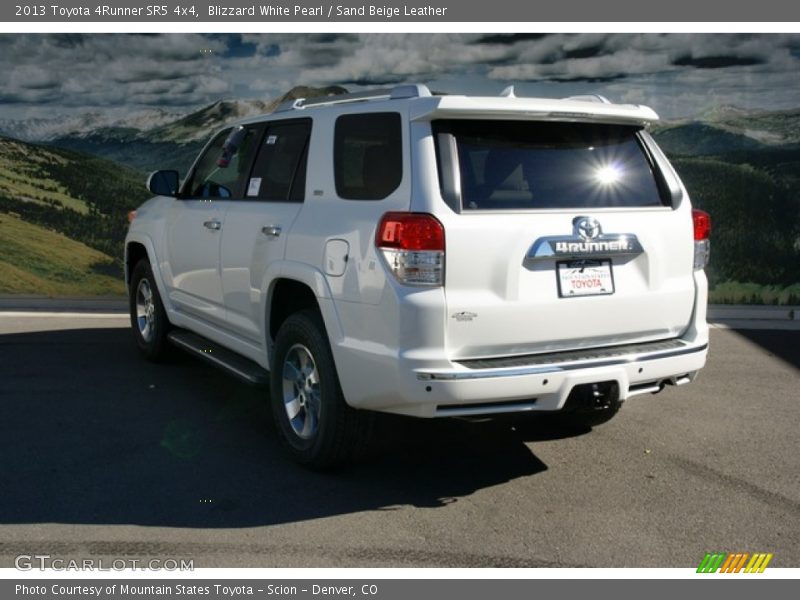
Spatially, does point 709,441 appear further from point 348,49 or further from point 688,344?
point 348,49

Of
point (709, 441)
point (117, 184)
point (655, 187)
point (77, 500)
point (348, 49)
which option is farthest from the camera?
point (117, 184)

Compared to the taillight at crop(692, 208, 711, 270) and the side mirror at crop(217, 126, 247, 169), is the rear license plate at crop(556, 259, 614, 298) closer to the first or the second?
the taillight at crop(692, 208, 711, 270)

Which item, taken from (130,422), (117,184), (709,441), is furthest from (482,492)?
(117,184)

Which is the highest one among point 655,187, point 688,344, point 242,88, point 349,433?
point 242,88

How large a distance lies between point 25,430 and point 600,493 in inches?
137

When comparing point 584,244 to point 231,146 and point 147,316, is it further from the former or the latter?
Result: point 147,316

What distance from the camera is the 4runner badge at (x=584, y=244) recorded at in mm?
4543

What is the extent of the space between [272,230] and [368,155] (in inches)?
33.9

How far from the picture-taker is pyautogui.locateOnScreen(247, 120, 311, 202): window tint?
544 cm

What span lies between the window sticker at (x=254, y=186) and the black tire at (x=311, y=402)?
103 centimetres

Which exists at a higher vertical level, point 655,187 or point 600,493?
point 655,187

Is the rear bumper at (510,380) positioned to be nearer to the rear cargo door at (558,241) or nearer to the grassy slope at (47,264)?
the rear cargo door at (558,241)

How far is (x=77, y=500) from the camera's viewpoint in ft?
15.6

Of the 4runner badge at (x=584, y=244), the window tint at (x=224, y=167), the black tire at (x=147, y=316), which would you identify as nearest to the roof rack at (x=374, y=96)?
the window tint at (x=224, y=167)
